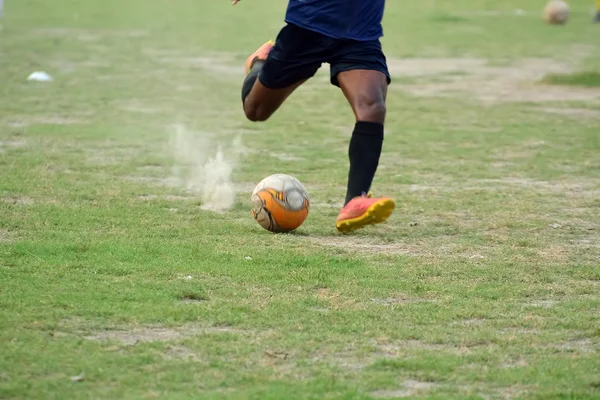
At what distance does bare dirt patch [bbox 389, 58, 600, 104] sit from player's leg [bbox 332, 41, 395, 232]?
24.1ft

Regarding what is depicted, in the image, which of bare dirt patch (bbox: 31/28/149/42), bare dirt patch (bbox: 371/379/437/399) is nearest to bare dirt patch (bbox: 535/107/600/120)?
bare dirt patch (bbox: 371/379/437/399)

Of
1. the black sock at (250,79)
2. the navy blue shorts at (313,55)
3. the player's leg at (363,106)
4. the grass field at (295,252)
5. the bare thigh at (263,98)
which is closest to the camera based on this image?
the grass field at (295,252)

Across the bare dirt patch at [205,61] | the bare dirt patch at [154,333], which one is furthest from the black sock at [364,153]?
the bare dirt patch at [205,61]

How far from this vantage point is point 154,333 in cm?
485

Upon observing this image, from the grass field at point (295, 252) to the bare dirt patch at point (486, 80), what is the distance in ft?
0.36

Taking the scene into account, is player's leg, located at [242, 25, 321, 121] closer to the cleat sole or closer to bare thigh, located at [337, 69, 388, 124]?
bare thigh, located at [337, 69, 388, 124]

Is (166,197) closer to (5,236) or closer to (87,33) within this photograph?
(5,236)

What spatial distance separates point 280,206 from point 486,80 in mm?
9990

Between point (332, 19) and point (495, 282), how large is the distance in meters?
1.99

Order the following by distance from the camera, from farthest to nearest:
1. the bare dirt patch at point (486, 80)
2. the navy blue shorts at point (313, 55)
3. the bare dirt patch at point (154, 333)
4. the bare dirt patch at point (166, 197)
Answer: the bare dirt patch at point (486, 80) → the bare dirt patch at point (166, 197) → the navy blue shorts at point (313, 55) → the bare dirt patch at point (154, 333)

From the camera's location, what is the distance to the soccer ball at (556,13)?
2523cm

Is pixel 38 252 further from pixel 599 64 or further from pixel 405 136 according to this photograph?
pixel 599 64

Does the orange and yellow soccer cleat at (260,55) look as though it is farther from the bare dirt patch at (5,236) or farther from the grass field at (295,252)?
the bare dirt patch at (5,236)

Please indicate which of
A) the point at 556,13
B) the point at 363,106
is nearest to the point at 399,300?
the point at 363,106
